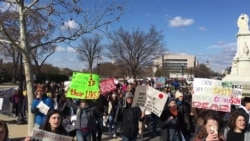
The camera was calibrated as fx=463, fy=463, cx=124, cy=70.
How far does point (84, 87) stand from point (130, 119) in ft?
6.40

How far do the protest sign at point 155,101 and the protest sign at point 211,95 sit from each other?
3.85 feet

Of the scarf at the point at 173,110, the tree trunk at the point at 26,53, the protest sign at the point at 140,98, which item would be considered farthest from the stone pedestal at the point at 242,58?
the scarf at the point at 173,110

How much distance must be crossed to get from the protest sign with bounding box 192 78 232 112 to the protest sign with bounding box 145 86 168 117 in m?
1.17

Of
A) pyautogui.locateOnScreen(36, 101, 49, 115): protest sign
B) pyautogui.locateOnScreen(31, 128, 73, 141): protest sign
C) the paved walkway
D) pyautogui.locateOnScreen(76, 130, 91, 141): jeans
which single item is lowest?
the paved walkway

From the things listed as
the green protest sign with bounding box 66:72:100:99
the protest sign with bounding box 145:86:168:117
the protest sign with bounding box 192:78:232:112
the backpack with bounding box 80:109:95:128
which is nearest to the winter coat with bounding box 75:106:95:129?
the backpack with bounding box 80:109:95:128

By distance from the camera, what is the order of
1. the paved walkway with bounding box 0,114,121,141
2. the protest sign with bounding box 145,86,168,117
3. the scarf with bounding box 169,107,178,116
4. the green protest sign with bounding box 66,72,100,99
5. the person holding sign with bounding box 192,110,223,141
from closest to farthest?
the person holding sign with bounding box 192,110,223,141
the scarf with bounding box 169,107,178,116
the protest sign with bounding box 145,86,168,117
the green protest sign with bounding box 66,72,100,99
the paved walkway with bounding box 0,114,121,141

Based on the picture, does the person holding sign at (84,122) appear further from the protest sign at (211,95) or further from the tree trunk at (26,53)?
the protest sign at (211,95)

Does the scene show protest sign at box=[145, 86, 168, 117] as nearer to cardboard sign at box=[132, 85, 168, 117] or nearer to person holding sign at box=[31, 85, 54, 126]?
cardboard sign at box=[132, 85, 168, 117]

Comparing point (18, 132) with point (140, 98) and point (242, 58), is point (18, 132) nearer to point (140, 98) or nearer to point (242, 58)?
point (140, 98)

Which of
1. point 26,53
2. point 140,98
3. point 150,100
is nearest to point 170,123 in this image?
point 150,100

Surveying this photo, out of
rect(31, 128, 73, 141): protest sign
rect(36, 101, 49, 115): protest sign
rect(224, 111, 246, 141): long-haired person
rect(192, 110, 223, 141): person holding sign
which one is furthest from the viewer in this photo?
rect(36, 101, 49, 115): protest sign

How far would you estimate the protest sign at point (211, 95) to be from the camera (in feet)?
36.9

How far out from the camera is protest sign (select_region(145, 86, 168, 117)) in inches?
413

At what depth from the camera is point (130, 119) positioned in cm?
994
